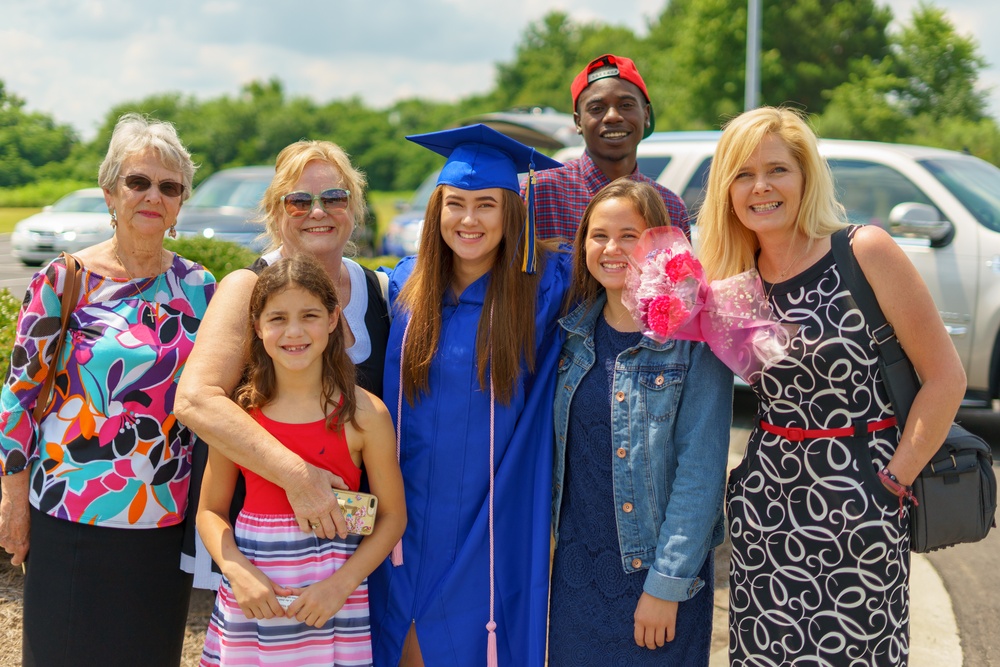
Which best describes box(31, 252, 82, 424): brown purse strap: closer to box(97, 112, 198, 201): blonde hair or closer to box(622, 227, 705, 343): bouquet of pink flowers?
box(97, 112, 198, 201): blonde hair

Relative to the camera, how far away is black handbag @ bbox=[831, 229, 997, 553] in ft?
7.60

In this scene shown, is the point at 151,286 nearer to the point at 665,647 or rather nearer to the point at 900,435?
the point at 665,647

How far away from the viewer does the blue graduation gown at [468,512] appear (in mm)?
2594

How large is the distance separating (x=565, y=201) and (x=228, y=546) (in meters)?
2.13

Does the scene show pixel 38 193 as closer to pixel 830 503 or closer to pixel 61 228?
pixel 61 228

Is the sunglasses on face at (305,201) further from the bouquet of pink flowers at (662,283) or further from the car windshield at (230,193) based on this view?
the car windshield at (230,193)

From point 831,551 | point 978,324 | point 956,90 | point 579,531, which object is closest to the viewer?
point 831,551

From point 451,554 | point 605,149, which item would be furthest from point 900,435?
point 605,149

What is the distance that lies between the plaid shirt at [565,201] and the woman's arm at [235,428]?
1614mm

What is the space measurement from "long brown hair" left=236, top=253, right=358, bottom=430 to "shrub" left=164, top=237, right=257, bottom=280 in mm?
2234

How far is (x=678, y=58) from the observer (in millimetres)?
34531

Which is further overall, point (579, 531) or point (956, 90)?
point (956, 90)

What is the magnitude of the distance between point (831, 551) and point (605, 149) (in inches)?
87.5

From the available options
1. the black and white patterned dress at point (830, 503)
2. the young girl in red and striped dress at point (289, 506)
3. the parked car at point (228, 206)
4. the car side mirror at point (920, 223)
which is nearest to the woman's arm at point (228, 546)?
the young girl in red and striped dress at point (289, 506)
